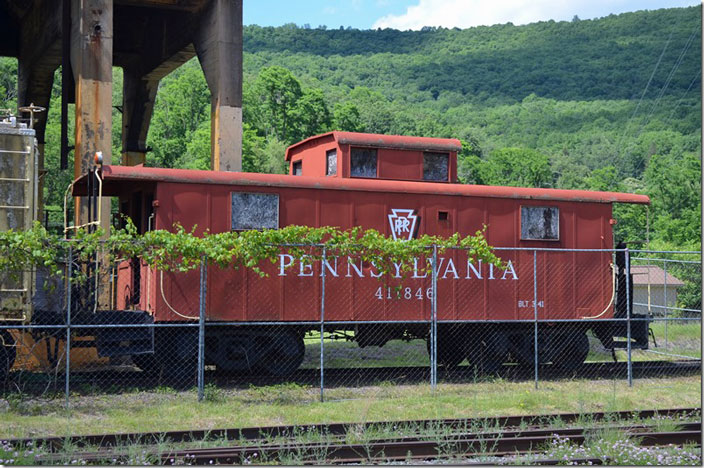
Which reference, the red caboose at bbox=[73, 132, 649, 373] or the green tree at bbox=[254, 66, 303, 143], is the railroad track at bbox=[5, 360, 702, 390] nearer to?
the red caboose at bbox=[73, 132, 649, 373]

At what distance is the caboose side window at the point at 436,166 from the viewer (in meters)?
18.9

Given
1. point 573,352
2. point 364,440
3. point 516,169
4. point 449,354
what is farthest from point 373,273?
point 516,169

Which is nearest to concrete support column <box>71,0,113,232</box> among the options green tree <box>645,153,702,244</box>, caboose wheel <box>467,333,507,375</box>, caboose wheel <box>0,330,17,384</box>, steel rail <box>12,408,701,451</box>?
caboose wheel <box>0,330,17,384</box>

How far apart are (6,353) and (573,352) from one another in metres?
12.4

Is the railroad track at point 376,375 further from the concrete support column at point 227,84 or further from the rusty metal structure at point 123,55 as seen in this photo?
the concrete support column at point 227,84

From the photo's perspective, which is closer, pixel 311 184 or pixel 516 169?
pixel 311 184

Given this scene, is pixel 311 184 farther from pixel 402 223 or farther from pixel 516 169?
pixel 516 169

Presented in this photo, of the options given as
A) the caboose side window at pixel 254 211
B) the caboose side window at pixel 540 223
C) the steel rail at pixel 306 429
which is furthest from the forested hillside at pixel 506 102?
the steel rail at pixel 306 429

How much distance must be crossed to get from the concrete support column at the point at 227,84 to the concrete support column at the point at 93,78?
2832 millimetres

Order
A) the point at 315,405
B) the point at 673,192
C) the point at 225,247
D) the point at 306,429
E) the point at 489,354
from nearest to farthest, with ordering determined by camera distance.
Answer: the point at 306,429
the point at 315,405
the point at 225,247
the point at 489,354
the point at 673,192

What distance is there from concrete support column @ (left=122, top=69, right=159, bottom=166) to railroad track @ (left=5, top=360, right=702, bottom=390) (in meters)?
12.0

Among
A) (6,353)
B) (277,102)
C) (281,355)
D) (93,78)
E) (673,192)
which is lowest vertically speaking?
(281,355)

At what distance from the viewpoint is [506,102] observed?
6412 inches

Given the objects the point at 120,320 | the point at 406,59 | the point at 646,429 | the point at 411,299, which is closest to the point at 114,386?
the point at 120,320
